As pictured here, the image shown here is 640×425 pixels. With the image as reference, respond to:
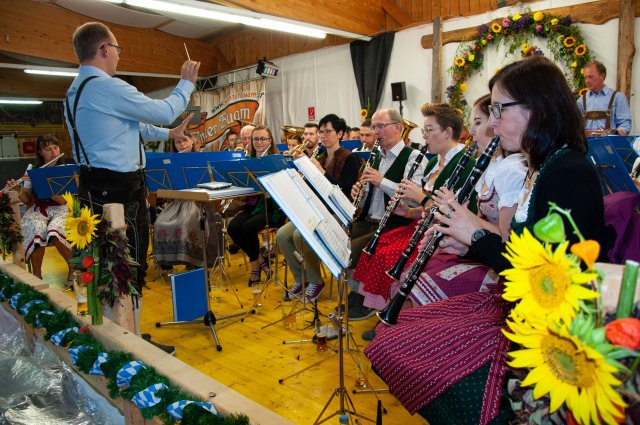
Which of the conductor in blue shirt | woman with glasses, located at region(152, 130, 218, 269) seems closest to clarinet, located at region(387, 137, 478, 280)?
woman with glasses, located at region(152, 130, 218, 269)

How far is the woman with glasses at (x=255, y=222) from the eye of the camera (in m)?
4.16

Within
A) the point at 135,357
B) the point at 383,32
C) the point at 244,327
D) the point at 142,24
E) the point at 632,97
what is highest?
the point at 142,24

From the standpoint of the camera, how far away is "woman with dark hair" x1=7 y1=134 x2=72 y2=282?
4125 mm

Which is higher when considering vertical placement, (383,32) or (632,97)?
(383,32)

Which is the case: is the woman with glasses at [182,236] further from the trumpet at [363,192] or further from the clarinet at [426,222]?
the clarinet at [426,222]

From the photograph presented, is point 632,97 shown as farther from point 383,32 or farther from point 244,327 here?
point 244,327

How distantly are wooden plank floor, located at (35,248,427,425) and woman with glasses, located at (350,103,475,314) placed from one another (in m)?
0.43

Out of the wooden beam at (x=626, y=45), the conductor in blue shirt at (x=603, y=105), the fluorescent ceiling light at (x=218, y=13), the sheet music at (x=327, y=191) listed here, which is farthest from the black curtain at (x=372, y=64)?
the sheet music at (x=327, y=191)

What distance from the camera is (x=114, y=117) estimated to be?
2439 millimetres

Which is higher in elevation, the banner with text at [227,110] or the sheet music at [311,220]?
the banner with text at [227,110]

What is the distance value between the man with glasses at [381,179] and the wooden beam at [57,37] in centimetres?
713

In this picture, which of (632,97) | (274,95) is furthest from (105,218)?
(274,95)

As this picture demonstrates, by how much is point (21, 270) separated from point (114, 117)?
1.55 m

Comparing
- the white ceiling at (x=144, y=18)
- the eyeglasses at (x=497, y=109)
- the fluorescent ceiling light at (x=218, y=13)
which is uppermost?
the white ceiling at (x=144, y=18)
